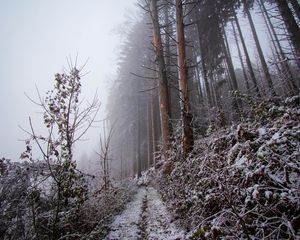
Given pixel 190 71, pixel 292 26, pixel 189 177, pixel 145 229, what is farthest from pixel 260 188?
pixel 190 71

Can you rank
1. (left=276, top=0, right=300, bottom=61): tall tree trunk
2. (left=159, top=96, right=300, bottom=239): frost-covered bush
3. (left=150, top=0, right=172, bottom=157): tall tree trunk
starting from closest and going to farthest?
(left=159, top=96, right=300, bottom=239): frost-covered bush → (left=150, top=0, right=172, bottom=157): tall tree trunk → (left=276, top=0, right=300, bottom=61): tall tree trunk

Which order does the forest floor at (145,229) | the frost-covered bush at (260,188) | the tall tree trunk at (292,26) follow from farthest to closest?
the tall tree trunk at (292,26)
the forest floor at (145,229)
the frost-covered bush at (260,188)

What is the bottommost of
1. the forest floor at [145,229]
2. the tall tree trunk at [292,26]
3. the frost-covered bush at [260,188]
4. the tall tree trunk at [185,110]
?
the forest floor at [145,229]

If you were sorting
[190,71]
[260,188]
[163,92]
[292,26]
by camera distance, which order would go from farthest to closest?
1. [190,71]
2. [292,26]
3. [163,92]
4. [260,188]

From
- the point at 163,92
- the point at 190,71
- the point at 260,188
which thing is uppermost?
the point at 190,71

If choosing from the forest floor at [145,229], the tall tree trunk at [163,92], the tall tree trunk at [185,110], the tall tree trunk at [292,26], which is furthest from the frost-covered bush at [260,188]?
the tall tree trunk at [292,26]

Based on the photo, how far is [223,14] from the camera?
597 inches

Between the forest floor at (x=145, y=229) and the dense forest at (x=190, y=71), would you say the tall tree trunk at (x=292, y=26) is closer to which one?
the dense forest at (x=190, y=71)

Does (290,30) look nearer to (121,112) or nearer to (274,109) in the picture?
(274,109)

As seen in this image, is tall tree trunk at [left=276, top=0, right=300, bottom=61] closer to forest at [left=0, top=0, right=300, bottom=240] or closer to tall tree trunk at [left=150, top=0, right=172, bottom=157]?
forest at [left=0, top=0, right=300, bottom=240]

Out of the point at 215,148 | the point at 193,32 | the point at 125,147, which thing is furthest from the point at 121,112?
the point at 215,148

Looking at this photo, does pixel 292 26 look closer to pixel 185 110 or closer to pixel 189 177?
pixel 185 110

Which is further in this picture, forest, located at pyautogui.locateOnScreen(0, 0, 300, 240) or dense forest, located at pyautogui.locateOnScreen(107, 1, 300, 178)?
dense forest, located at pyautogui.locateOnScreen(107, 1, 300, 178)

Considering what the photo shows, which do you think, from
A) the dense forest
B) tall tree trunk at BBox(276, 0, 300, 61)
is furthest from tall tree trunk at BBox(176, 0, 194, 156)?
tall tree trunk at BBox(276, 0, 300, 61)
